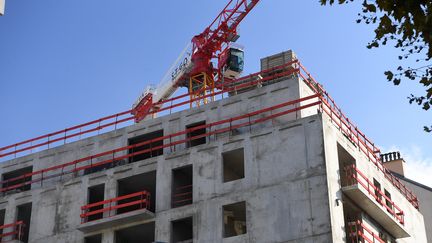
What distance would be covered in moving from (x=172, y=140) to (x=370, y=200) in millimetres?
12291

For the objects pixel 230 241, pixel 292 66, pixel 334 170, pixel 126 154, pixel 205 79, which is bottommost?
pixel 230 241

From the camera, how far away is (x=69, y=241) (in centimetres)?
4678

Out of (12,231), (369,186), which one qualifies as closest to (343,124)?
(369,186)

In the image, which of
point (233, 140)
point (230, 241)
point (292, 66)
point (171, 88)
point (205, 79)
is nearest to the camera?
point (230, 241)

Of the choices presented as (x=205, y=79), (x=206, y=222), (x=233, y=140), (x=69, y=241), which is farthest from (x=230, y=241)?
(x=205, y=79)

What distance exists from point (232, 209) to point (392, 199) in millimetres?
12710

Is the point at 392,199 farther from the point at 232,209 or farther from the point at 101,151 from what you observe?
the point at 101,151

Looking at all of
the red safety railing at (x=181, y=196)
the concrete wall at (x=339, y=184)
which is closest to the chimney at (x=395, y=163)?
the concrete wall at (x=339, y=184)

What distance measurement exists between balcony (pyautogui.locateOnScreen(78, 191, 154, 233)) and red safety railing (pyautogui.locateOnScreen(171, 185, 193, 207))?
1447 millimetres

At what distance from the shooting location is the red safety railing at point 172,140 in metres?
45.0

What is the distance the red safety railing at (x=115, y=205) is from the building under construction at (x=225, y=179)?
79 mm

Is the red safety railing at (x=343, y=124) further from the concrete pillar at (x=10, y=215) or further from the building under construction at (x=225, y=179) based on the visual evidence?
the concrete pillar at (x=10, y=215)

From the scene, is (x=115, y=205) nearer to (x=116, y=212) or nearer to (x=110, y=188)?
(x=116, y=212)

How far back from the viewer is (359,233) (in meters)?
41.1
